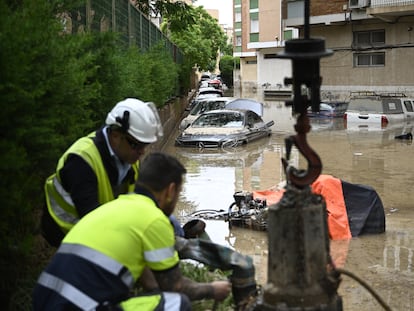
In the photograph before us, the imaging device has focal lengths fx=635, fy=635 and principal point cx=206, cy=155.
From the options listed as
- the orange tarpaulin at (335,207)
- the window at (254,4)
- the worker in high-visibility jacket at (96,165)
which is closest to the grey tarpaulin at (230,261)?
the worker in high-visibility jacket at (96,165)

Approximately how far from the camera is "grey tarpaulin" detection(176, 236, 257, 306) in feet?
14.5

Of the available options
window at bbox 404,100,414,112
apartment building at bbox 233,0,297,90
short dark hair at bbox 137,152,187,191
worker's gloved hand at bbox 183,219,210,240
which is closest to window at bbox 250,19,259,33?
apartment building at bbox 233,0,297,90

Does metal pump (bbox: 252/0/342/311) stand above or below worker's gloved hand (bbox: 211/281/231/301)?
above

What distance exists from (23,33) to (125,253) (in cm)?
167

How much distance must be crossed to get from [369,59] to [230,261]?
36.4m

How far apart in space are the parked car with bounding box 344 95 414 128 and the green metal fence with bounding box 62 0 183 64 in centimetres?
1051

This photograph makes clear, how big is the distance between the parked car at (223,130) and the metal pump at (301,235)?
16.0m

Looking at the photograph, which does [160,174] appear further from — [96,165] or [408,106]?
Result: [408,106]

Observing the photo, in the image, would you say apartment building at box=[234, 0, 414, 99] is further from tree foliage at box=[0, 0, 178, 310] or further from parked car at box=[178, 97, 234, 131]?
tree foliage at box=[0, 0, 178, 310]

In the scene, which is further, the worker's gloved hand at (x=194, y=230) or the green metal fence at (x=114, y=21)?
the green metal fence at (x=114, y=21)

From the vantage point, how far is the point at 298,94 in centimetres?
358

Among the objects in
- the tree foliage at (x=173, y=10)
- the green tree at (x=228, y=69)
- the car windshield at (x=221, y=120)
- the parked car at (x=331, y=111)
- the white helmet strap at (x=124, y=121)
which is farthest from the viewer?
the green tree at (x=228, y=69)

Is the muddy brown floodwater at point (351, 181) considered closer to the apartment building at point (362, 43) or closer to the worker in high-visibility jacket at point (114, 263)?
the worker in high-visibility jacket at point (114, 263)

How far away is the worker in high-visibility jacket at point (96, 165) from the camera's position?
13.5 feet
